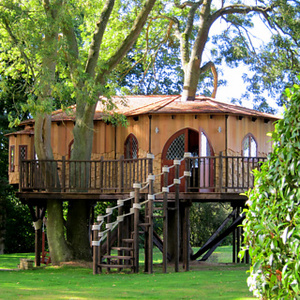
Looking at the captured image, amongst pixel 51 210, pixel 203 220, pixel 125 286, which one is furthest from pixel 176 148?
pixel 203 220

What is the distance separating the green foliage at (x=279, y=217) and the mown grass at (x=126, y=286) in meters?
2.60

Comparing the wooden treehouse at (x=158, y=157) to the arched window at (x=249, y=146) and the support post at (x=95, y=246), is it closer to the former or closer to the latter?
the arched window at (x=249, y=146)

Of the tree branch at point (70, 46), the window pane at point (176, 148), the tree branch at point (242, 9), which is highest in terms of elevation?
the tree branch at point (242, 9)

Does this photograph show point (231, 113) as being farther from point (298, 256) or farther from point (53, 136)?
point (298, 256)

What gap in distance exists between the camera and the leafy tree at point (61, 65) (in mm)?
15703

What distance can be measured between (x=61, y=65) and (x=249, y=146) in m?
6.36

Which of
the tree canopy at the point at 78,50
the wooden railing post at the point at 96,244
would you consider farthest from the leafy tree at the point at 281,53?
Result: the wooden railing post at the point at 96,244

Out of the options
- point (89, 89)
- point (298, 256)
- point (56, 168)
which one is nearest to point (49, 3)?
point (89, 89)

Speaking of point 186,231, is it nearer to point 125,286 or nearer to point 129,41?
point 125,286

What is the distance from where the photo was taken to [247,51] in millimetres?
25406

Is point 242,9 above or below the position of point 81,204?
above

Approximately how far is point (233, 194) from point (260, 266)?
9816mm

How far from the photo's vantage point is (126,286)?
11664 millimetres

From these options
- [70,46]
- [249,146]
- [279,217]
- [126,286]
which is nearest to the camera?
[279,217]
